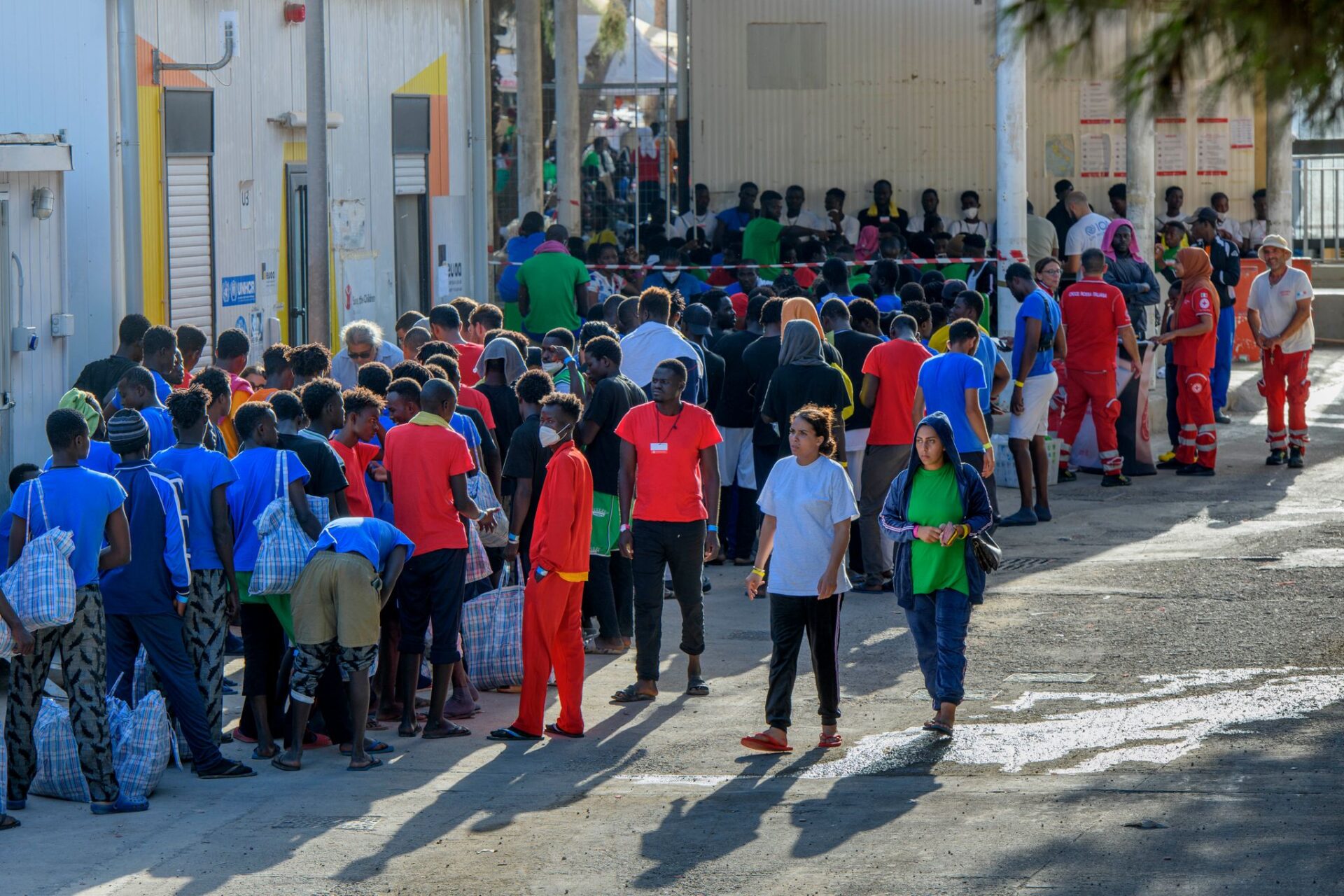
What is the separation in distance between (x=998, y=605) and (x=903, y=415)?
1.41m

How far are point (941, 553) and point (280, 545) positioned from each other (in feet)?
10.5

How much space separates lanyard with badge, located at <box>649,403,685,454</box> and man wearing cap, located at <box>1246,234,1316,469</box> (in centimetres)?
819

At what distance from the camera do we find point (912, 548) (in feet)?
28.8

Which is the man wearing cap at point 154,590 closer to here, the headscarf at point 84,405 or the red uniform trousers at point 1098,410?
the headscarf at point 84,405

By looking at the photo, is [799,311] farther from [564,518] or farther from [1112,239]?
[1112,239]

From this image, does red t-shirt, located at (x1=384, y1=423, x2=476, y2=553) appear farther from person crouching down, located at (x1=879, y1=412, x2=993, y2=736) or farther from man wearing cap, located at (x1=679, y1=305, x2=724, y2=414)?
man wearing cap, located at (x1=679, y1=305, x2=724, y2=414)

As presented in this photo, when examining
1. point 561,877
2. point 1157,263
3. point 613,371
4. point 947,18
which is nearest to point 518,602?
point 613,371

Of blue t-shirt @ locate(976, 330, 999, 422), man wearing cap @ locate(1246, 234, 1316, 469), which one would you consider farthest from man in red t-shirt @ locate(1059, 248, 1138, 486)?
blue t-shirt @ locate(976, 330, 999, 422)

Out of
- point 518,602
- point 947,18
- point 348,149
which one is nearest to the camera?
point 518,602

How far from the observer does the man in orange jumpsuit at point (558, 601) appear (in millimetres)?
8828

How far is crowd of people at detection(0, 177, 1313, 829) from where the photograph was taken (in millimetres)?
7953

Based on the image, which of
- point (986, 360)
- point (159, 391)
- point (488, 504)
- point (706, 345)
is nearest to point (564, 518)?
point (488, 504)

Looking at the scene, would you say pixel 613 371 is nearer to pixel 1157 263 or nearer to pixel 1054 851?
pixel 1054 851

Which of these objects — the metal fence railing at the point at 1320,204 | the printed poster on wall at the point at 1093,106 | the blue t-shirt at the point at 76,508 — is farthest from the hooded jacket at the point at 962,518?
the metal fence railing at the point at 1320,204
